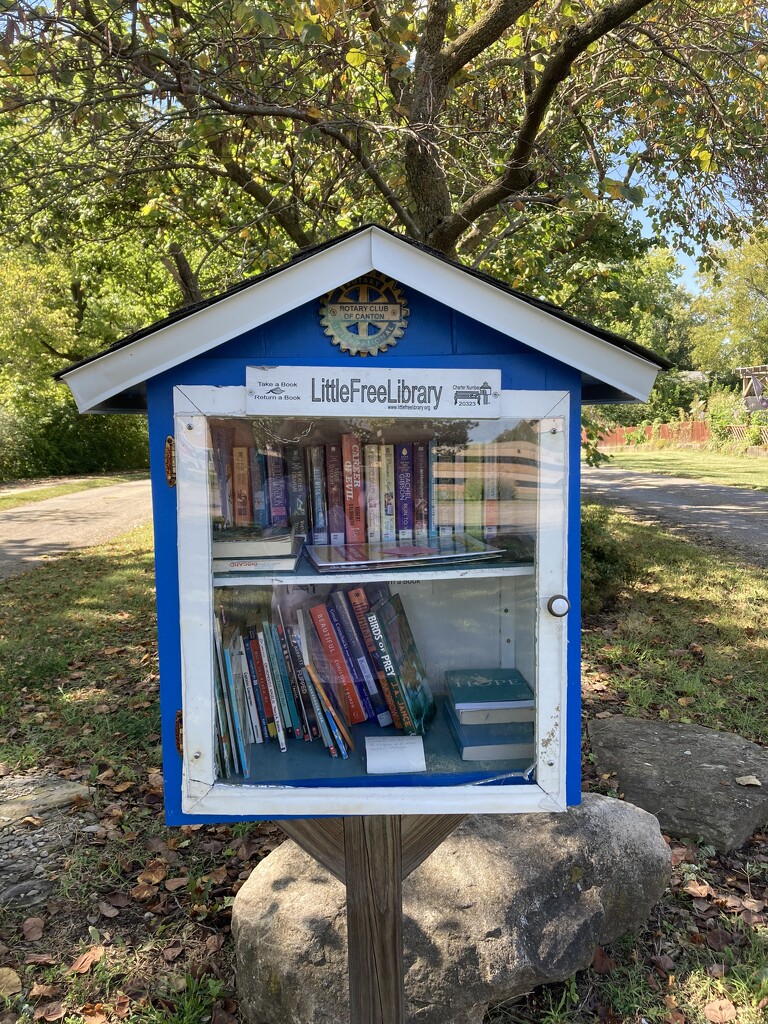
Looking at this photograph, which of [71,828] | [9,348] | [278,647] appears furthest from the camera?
[9,348]

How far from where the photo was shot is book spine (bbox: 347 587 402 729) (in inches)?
76.8

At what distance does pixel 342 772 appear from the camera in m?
1.84

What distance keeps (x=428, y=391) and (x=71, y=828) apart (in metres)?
3.04

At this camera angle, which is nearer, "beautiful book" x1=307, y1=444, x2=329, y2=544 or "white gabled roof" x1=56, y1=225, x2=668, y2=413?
"white gabled roof" x1=56, y1=225, x2=668, y2=413

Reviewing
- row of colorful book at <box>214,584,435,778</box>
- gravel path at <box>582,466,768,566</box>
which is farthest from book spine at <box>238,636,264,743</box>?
gravel path at <box>582,466,768,566</box>

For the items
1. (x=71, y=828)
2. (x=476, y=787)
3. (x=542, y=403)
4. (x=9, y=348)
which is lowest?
(x=71, y=828)

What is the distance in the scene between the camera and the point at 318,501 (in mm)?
1977

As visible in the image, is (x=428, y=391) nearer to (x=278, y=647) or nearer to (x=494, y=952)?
(x=278, y=647)

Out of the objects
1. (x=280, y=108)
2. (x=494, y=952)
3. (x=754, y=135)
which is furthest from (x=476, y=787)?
(x=754, y=135)

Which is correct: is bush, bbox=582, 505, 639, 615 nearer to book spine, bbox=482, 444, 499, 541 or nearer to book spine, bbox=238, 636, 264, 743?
book spine, bbox=482, 444, 499, 541

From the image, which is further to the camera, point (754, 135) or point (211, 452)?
point (754, 135)

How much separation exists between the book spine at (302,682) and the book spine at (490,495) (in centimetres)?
61

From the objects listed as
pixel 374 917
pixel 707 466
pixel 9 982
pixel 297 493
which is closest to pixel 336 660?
pixel 297 493

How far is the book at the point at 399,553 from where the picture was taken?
187 centimetres
